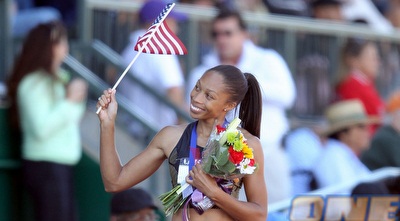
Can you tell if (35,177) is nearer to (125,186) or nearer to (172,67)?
(172,67)

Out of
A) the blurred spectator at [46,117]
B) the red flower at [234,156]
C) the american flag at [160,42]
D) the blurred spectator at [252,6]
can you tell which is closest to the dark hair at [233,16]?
the blurred spectator at [46,117]

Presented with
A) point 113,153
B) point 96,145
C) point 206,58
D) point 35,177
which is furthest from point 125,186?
point 206,58

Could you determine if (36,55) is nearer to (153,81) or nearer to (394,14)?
(153,81)

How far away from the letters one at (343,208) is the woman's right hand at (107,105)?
2.69 meters

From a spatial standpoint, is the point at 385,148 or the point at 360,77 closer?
the point at 385,148

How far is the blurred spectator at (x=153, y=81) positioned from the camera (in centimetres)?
909

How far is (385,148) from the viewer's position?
9547 millimetres

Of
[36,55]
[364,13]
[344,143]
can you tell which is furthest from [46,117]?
[364,13]

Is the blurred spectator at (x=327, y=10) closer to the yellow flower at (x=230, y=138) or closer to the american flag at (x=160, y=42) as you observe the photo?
the american flag at (x=160, y=42)

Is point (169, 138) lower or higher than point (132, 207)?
higher

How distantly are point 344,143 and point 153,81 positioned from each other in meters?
2.00

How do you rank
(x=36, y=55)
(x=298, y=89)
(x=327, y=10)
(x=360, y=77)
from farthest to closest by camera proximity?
(x=327, y=10)
(x=298, y=89)
(x=360, y=77)
(x=36, y=55)

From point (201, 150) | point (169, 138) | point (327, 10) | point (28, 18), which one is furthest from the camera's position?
point (327, 10)

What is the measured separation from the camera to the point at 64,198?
814 centimetres
